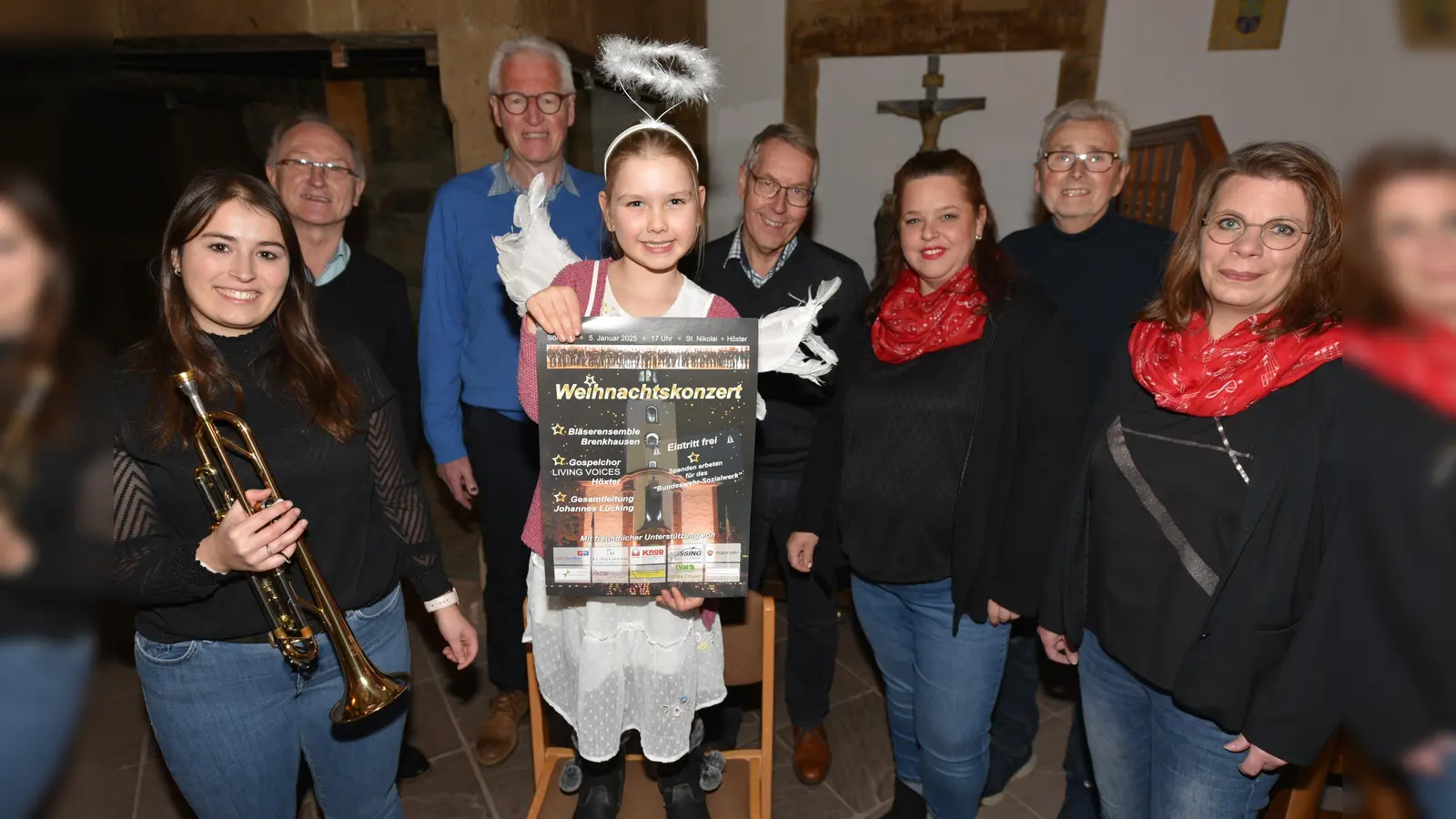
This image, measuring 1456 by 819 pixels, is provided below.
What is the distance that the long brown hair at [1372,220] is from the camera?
0.37m

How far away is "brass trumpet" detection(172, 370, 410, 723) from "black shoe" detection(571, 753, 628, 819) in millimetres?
529

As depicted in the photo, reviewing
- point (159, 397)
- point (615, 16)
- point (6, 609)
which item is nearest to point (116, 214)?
point (6, 609)

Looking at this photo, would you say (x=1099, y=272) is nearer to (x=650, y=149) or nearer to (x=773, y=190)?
(x=773, y=190)

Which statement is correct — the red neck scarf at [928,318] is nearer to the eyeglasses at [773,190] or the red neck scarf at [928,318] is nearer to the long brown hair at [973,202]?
the long brown hair at [973,202]

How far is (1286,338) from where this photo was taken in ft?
5.02

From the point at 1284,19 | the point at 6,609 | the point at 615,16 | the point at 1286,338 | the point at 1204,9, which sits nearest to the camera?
the point at 6,609

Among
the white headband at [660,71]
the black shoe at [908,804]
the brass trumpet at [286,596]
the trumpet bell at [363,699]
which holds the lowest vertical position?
the black shoe at [908,804]

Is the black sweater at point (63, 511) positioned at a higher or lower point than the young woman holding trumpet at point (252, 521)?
higher

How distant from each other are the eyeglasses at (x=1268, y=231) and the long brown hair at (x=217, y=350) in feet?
5.96

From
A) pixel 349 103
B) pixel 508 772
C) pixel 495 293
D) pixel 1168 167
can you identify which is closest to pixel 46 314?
A: pixel 495 293

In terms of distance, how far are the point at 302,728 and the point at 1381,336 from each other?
2.01m

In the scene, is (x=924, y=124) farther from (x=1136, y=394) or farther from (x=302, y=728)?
(x=302, y=728)

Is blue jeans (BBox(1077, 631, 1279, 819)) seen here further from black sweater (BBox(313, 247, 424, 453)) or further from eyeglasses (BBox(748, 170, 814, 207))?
black sweater (BBox(313, 247, 424, 453))

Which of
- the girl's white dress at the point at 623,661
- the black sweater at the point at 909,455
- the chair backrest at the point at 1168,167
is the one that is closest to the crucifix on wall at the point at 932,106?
the chair backrest at the point at 1168,167
